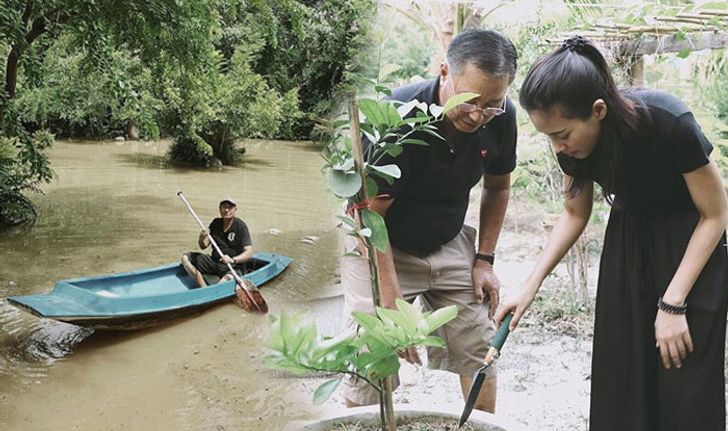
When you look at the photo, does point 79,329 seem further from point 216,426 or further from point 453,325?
point 453,325

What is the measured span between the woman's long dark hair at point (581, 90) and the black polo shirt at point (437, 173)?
18cm

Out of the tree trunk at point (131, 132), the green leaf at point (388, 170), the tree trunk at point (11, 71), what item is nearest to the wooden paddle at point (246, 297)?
the tree trunk at point (11, 71)

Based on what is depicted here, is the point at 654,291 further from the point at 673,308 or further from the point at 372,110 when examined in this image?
the point at 372,110

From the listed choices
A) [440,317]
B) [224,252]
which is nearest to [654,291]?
[440,317]

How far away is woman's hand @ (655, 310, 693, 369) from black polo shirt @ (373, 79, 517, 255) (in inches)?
12.4

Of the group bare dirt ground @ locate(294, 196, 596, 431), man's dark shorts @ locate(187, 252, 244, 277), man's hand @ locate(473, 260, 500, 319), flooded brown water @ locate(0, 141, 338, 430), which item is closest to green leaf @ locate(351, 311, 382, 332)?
man's hand @ locate(473, 260, 500, 319)

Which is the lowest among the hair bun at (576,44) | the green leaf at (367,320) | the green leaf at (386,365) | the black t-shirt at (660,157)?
the green leaf at (386,365)

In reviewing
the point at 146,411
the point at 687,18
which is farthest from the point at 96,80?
the point at 687,18

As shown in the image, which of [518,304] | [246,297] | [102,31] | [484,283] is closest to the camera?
[518,304]

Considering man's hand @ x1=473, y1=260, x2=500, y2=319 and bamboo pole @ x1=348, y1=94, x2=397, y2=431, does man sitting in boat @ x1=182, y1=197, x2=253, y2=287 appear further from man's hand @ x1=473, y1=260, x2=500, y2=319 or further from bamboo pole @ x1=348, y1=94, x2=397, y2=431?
bamboo pole @ x1=348, y1=94, x2=397, y2=431

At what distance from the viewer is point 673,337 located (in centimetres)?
86

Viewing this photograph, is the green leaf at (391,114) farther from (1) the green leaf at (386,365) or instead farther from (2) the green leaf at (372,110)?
(1) the green leaf at (386,365)

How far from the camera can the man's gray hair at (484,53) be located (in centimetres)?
86

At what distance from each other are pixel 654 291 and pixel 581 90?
0.30m
